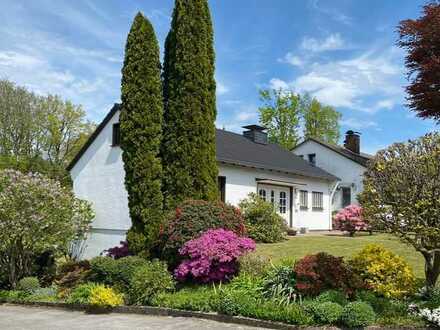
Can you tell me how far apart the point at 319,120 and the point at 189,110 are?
39.2 meters

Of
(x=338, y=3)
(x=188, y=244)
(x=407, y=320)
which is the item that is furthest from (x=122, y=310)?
(x=338, y=3)

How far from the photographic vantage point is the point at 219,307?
7.93 metres

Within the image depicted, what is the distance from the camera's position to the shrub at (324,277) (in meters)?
7.71

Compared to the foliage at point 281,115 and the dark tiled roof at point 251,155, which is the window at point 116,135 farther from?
the foliage at point 281,115

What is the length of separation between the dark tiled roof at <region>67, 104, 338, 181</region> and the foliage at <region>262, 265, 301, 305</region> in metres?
10.1

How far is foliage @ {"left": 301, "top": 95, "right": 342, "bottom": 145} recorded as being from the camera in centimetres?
4847

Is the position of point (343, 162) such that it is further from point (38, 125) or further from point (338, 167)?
point (38, 125)

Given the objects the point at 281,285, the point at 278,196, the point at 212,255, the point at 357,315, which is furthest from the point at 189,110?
the point at 278,196

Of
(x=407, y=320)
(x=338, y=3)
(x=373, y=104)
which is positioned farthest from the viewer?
(x=373, y=104)

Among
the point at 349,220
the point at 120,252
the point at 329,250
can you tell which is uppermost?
the point at 349,220

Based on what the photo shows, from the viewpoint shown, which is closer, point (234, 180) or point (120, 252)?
point (120, 252)

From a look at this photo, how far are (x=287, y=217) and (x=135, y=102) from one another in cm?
1396

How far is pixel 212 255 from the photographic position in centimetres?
900

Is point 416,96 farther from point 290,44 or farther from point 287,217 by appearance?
point 287,217
